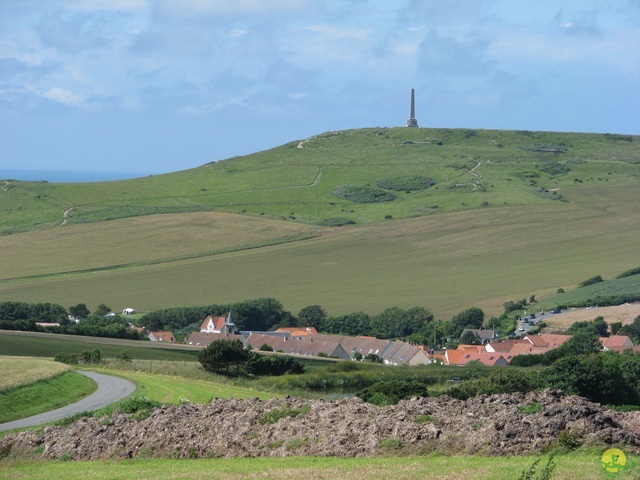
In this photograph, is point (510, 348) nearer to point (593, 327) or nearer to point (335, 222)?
point (593, 327)

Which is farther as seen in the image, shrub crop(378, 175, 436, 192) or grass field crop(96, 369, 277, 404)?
shrub crop(378, 175, 436, 192)

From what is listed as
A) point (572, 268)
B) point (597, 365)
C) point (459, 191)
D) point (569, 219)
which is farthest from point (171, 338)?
point (459, 191)

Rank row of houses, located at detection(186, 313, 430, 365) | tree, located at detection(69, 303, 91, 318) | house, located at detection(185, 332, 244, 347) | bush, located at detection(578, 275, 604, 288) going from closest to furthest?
row of houses, located at detection(186, 313, 430, 365)
house, located at detection(185, 332, 244, 347)
tree, located at detection(69, 303, 91, 318)
bush, located at detection(578, 275, 604, 288)

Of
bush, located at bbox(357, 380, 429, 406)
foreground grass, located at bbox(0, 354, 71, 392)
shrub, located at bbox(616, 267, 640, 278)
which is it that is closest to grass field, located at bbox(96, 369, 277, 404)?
foreground grass, located at bbox(0, 354, 71, 392)

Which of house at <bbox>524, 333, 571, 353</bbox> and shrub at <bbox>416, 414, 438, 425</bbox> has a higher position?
shrub at <bbox>416, 414, 438, 425</bbox>

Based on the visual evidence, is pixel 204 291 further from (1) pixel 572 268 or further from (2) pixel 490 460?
(2) pixel 490 460

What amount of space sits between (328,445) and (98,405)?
14.4 meters

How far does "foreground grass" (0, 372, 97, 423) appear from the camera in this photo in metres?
29.0

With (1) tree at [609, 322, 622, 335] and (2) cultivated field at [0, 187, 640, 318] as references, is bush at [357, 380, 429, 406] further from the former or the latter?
(2) cultivated field at [0, 187, 640, 318]

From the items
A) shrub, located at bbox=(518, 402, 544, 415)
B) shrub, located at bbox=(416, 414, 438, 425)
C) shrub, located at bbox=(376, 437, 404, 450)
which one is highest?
shrub, located at bbox=(518, 402, 544, 415)

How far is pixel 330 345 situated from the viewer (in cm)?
7506

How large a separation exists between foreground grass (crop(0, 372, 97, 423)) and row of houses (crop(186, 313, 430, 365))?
117ft

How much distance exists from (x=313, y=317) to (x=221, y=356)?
43.1 metres

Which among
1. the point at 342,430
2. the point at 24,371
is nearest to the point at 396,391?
the point at 24,371
